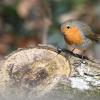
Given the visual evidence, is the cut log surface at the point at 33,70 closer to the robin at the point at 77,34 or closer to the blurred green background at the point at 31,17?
the robin at the point at 77,34

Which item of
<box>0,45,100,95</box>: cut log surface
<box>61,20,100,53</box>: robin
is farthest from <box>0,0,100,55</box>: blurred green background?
<box>0,45,100,95</box>: cut log surface

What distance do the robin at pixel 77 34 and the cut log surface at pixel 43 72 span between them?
0.85 m

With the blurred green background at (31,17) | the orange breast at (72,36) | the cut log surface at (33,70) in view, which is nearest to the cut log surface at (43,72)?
the cut log surface at (33,70)

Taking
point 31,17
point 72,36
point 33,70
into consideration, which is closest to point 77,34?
point 72,36

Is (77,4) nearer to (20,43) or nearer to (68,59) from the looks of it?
(20,43)

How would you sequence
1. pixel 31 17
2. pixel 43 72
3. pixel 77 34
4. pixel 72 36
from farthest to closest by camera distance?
1. pixel 31 17
2. pixel 77 34
3. pixel 72 36
4. pixel 43 72

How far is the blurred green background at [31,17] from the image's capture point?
9391 mm

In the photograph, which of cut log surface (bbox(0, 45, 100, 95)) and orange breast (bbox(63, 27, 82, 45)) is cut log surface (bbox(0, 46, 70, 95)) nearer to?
cut log surface (bbox(0, 45, 100, 95))

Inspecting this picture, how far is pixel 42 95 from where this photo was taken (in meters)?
4.68

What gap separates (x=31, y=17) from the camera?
32.9 feet

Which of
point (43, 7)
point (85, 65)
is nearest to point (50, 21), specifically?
point (43, 7)

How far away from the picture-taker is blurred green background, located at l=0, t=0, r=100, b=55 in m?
9.39

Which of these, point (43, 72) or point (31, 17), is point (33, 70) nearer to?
point (43, 72)

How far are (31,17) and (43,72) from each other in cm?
529
